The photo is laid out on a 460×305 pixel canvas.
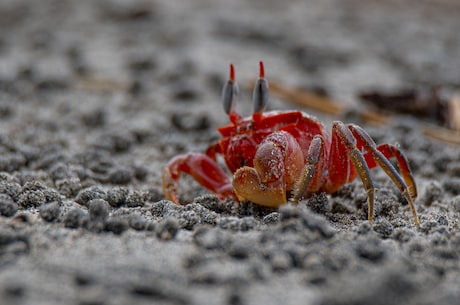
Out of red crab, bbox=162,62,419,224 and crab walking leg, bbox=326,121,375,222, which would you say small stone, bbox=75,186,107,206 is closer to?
red crab, bbox=162,62,419,224

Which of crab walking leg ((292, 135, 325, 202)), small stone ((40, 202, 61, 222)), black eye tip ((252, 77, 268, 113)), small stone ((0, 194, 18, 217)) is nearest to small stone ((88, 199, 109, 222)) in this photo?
small stone ((40, 202, 61, 222))

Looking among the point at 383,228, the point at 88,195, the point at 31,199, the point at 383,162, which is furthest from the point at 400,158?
the point at 31,199

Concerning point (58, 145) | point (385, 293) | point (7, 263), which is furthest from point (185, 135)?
point (385, 293)

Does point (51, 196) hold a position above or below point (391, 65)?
below

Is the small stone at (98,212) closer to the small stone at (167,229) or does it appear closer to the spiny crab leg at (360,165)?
the small stone at (167,229)

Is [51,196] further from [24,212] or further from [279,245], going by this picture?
[279,245]

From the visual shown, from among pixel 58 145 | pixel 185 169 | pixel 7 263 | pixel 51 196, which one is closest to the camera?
pixel 7 263

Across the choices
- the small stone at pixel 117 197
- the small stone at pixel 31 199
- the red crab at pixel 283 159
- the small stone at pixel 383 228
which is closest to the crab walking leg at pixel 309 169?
the red crab at pixel 283 159
